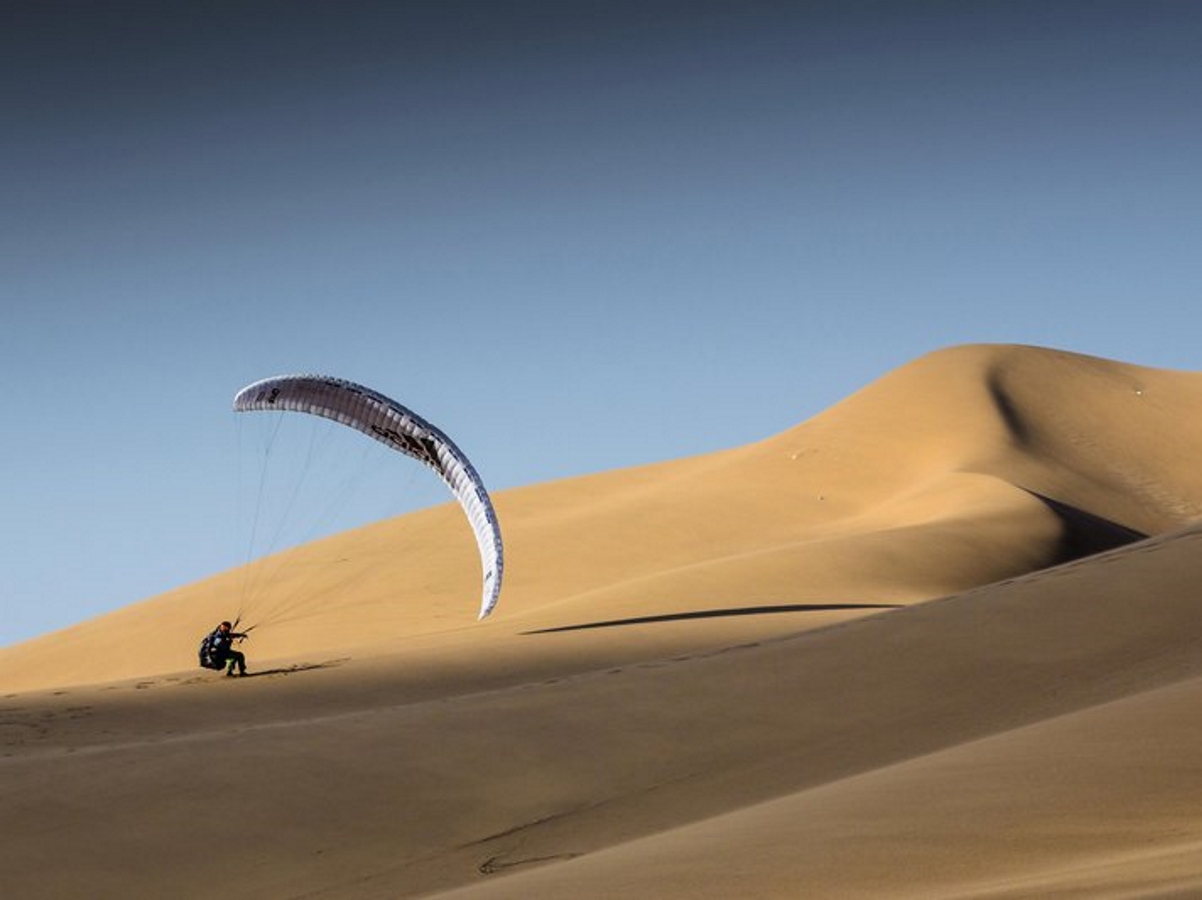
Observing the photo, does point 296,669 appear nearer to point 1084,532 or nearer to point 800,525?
point 1084,532

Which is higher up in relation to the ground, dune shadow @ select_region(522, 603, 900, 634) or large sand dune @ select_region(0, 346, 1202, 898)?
dune shadow @ select_region(522, 603, 900, 634)

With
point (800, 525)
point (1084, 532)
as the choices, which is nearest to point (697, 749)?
point (1084, 532)

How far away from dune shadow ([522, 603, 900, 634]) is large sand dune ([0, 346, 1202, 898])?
0.56ft

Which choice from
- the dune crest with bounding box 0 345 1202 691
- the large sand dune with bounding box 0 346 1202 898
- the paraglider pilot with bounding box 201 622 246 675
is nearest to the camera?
the large sand dune with bounding box 0 346 1202 898

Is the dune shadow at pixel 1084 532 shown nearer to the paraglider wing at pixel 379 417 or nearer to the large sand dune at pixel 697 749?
the large sand dune at pixel 697 749

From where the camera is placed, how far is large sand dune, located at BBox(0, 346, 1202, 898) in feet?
31.3

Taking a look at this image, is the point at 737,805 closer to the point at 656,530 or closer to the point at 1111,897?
the point at 1111,897

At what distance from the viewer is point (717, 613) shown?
31203mm

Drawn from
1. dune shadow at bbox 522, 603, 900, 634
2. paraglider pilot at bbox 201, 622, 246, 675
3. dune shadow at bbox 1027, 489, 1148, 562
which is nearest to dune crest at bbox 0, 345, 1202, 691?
dune shadow at bbox 1027, 489, 1148, 562

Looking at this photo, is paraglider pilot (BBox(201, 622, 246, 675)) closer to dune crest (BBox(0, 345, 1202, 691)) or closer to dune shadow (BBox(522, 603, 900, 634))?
dune shadow (BBox(522, 603, 900, 634))

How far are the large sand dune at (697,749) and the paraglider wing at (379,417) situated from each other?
2.50 meters

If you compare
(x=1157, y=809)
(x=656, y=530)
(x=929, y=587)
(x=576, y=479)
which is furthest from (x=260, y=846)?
(x=576, y=479)

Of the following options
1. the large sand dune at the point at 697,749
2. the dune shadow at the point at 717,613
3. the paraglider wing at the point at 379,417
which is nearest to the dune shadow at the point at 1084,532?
the large sand dune at the point at 697,749

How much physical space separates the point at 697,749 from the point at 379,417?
12.0m
